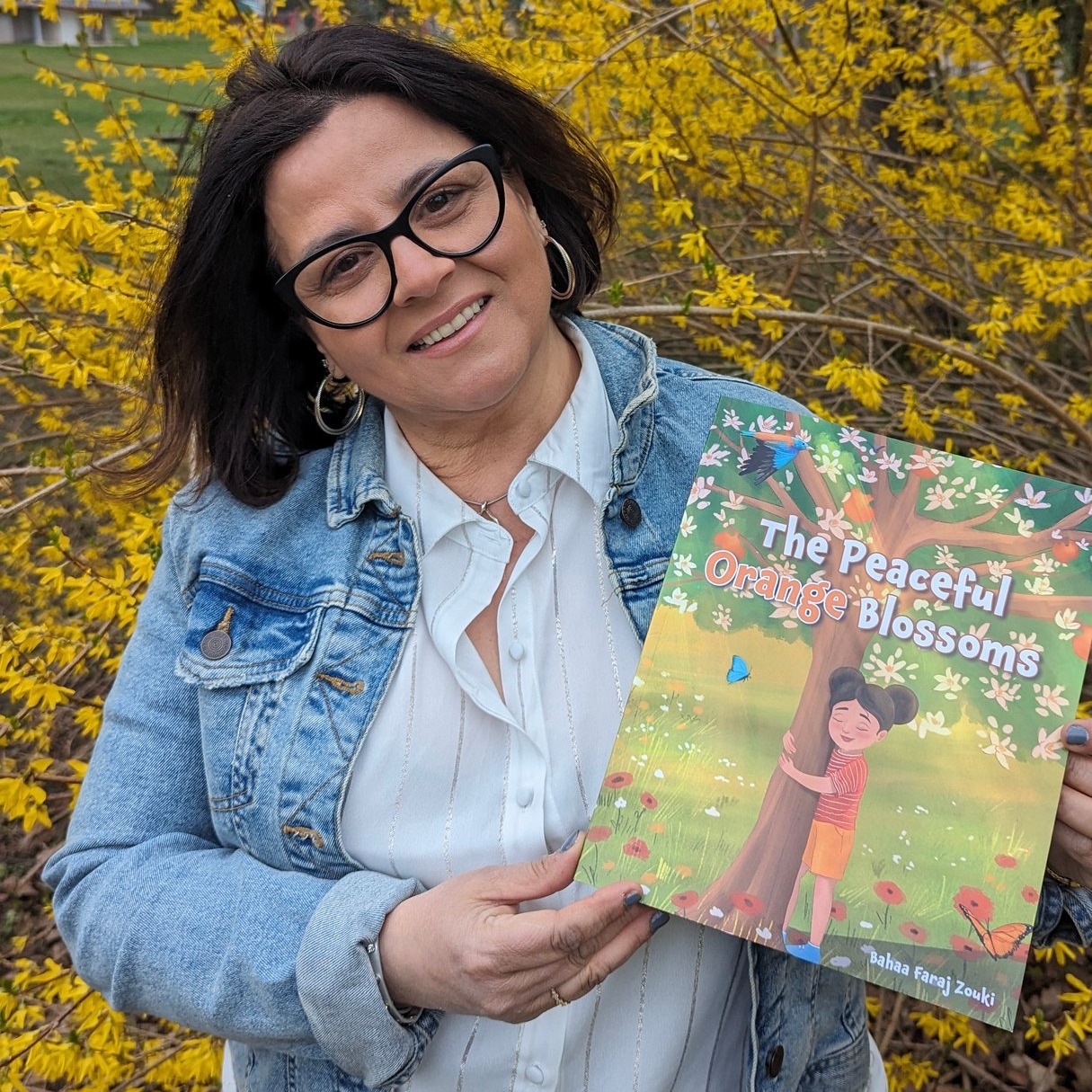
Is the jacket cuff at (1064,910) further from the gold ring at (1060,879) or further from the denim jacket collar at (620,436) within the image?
the denim jacket collar at (620,436)

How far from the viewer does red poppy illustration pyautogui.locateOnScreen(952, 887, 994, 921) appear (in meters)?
0.99

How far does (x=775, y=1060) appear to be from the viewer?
1.30 metres

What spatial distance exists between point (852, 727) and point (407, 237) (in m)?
0.76

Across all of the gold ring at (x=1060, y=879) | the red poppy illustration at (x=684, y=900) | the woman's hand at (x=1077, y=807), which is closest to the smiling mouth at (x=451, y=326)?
the red poppy illustration at (x=684, y=900)

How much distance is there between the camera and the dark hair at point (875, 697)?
→ 1033 mm

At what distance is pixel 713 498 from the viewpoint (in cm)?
111

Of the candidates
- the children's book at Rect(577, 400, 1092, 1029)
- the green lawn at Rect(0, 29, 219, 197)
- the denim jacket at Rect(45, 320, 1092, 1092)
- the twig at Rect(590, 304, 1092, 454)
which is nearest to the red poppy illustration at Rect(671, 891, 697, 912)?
the children's book at Rect(577, 400, 1092, 1029)

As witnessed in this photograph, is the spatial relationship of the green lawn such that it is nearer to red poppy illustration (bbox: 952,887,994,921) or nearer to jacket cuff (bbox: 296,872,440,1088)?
jacket cuff (bbox: 296,872,440,1088)

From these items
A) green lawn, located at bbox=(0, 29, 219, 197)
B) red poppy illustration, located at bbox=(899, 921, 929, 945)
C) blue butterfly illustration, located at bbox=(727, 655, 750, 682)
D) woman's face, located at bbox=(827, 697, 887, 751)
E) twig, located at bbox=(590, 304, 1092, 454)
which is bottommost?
red poppy illustration, located at bbox=(899, 921, 929, 945)

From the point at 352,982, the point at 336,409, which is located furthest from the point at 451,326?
the point at 352,982

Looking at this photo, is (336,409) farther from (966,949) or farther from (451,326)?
(966,949)

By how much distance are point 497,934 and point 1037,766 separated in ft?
1.94

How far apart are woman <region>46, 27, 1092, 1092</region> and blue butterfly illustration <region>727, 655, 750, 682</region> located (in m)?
0.22

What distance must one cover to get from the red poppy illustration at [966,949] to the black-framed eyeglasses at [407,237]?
36.5 inches
